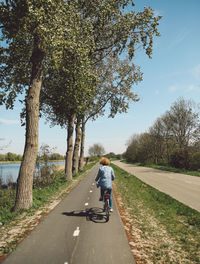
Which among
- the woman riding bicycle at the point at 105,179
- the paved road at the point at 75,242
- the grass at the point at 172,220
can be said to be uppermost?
the woman riding bicycle at the point at 105,179

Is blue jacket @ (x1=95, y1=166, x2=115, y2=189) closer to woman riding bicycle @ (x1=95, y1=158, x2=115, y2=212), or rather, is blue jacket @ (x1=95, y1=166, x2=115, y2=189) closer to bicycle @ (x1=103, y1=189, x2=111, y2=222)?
woman riding bicycle @ (x1=95, y1=158, x2=115, y2=212)

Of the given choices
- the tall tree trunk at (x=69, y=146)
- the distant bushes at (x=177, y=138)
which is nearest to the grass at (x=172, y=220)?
the tall tree trunk at (x=69, y=146)

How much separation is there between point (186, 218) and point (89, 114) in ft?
57.0

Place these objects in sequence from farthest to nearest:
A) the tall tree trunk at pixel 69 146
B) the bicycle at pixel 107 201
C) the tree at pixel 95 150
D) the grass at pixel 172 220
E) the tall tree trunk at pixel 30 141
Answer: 1. the tree at pixel 95 150
2. the tall tree trunk at pixel 69 146
3. the tall tree trunk at pixel 30 141
4. the bicycle at pixel 107 201
5. the grass at pixel 172 220

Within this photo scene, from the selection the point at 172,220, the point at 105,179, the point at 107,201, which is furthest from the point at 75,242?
the point at 172,220

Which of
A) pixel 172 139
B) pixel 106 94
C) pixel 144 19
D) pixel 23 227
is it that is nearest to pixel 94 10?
pixel 144 19

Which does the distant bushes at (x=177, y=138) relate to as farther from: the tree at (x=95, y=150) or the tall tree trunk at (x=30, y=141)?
the tree at (x=95, y=150)

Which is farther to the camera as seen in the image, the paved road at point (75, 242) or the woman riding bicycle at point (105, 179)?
the woman riding bicycle at point (105, 179)

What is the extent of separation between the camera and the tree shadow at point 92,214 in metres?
5.74

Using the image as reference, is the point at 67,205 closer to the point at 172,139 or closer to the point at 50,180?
the point at 50,180

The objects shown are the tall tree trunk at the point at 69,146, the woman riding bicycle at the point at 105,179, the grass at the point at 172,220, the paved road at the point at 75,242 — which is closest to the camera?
the paved road at the point at 75,242

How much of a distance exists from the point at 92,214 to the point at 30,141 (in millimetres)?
3730

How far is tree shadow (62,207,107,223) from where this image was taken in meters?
5.74

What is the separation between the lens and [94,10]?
36.2 ft
